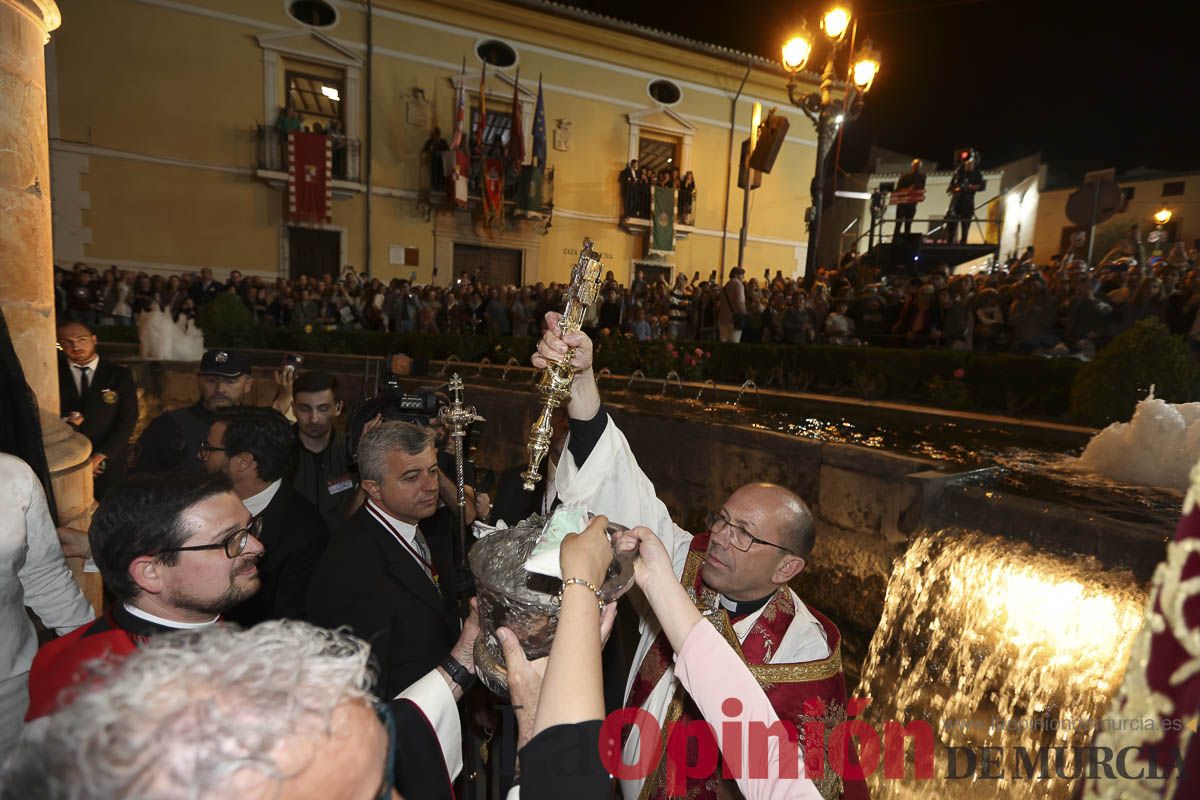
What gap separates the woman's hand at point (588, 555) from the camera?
132 cm

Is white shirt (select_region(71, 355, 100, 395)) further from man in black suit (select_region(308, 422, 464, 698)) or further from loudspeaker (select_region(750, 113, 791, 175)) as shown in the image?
loudspeaker (select_region(750, 113, 791, 175))

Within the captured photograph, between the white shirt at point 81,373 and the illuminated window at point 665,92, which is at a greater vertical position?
the illuminated window at point 665,92

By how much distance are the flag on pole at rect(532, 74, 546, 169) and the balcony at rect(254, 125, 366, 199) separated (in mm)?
5316

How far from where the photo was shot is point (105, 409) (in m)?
5.24

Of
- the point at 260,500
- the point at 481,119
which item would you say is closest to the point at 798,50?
the point at 260,500

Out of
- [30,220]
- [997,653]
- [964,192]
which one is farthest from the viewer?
[964,192]

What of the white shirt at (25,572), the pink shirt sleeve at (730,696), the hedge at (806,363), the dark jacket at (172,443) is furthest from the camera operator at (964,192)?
the white shirt at (25,572)

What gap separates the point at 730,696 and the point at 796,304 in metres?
11.2

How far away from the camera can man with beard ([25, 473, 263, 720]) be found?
1.80m

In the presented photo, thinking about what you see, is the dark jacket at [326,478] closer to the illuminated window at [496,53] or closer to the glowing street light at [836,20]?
the glowing street light at [836,20]

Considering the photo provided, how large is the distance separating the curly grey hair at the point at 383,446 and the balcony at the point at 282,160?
18.5m

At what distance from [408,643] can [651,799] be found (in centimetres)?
100

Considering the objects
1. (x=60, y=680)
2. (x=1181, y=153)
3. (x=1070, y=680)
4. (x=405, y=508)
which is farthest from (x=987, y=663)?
(x=1181, y=153)

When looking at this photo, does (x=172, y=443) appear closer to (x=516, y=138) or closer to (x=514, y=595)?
(x=514, y=595)
